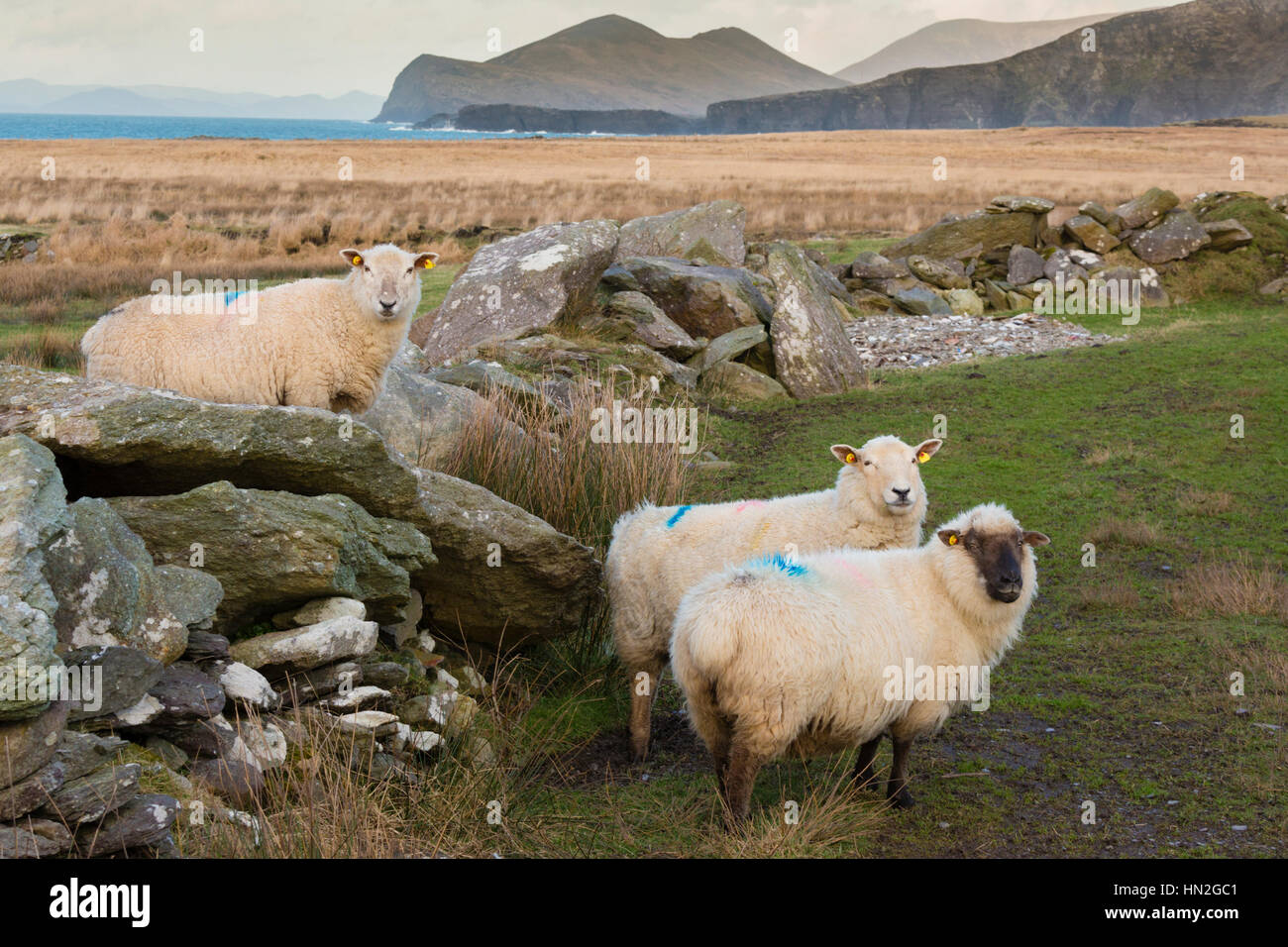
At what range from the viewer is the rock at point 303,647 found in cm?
594

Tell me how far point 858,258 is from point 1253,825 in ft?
65.7

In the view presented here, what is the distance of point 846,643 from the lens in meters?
6.03

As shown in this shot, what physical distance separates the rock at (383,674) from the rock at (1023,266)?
2070cm

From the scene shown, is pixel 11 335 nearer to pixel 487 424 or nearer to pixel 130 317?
pixel 130 317

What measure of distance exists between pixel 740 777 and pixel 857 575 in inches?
59.2

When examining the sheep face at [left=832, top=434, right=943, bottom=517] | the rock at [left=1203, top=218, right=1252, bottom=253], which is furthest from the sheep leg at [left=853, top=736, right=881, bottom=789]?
the rock at [left=1203, top=218, right=1252, bottom=253]

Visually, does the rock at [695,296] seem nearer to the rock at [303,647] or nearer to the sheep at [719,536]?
the sheep at [719,536]

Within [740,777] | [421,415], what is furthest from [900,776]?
[421,415]

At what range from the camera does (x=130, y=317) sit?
27.4 feet

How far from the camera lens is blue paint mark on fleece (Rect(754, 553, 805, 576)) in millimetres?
6156

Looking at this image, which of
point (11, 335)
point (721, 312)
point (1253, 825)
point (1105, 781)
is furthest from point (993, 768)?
point (11, 335)

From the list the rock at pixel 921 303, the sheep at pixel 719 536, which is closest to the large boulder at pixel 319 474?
the sheep at pixel 719 536

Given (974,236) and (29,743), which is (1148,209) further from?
(29,743)

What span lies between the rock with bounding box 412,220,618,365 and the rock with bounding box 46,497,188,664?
10.5 metres
